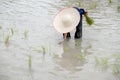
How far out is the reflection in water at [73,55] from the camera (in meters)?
6.28

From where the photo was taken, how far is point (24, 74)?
5.66 m

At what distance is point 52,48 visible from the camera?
7168 millimetres

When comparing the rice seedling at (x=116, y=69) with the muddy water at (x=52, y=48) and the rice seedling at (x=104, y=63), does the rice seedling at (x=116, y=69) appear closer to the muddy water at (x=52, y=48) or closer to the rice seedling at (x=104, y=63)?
the muddy water at (x=52, y=48)

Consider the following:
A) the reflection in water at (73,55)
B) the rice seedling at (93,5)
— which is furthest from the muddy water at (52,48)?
the rice seedling at (93,5)

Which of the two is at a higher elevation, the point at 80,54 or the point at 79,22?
the point at 79,22

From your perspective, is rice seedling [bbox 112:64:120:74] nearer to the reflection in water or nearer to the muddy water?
the muddy water

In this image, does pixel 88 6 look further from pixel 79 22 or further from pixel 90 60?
pixel 90 60

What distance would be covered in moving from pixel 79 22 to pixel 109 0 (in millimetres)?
4520

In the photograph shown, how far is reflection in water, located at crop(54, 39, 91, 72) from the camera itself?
6281 mm

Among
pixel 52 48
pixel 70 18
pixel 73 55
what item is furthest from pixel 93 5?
pixel 73 55

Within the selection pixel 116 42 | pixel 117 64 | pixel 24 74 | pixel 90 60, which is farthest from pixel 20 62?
pixel 116 42

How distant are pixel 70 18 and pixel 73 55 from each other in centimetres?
99

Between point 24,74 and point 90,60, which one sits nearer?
point 24,74

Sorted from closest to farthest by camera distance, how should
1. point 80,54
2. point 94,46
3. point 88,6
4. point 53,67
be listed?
point 53,67 < point 80,54 < point 94,46 < point 88,6
